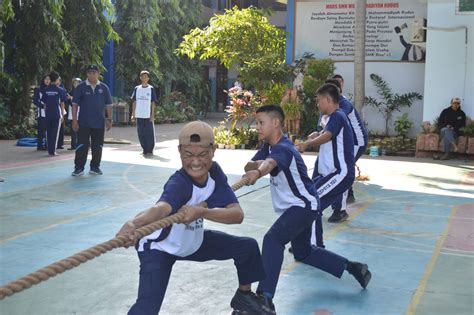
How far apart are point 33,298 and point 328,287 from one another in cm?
231

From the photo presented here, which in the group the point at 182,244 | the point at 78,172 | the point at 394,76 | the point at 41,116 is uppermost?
the point at 394,76

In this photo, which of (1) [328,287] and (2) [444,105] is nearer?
(1) [328,287]

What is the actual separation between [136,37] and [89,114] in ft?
47.1

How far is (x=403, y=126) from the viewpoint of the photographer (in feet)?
55.7

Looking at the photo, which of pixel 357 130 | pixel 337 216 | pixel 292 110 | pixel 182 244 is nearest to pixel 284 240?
pixel 182 244

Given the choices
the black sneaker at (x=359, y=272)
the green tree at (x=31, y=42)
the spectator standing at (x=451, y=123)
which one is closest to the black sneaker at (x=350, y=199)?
the black sneaker at (x=359, y=272)

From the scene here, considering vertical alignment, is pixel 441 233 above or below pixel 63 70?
below

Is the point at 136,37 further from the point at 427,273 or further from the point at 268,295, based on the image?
the point at 268,295

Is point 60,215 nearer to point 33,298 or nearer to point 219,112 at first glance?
point 33,298

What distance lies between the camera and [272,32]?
19.1m

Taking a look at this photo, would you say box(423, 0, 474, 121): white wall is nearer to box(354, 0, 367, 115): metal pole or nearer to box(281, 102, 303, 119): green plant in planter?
box(354, 0, 367, 115): metal pole

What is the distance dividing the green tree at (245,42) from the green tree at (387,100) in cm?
266

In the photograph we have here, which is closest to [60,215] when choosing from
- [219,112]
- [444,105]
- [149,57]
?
[444,105]

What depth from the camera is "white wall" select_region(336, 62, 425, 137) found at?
57.2 feet
